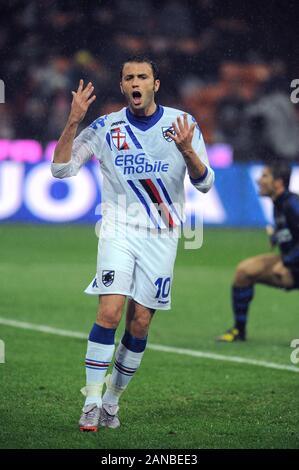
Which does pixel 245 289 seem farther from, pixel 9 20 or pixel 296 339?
pixel 9 20

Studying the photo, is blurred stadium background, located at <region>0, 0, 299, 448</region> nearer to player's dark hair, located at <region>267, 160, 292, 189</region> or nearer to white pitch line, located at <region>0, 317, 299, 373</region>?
white pitch line, located at <region>0, 317, 299, 373</region>

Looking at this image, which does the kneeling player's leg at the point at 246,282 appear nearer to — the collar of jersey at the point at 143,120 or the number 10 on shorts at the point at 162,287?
the number 10 on shorts at the point at 162,287

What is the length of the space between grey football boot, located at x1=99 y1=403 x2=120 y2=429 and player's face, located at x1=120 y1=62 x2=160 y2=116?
164 centimetres

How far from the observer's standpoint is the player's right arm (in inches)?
228

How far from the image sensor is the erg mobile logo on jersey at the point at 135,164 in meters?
5.96

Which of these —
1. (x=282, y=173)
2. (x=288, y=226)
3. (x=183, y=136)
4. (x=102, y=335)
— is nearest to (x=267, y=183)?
(x=282, y=173)

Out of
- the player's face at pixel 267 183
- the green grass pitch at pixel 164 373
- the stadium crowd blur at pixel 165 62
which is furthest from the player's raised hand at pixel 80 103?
the stadium crowd blur at pixel 165 62

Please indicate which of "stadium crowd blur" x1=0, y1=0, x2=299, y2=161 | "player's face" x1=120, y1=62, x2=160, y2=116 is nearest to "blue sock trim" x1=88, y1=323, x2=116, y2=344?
"player's face" x1=120, y1=62, x2=160, y2=116

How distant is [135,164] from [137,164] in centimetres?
1

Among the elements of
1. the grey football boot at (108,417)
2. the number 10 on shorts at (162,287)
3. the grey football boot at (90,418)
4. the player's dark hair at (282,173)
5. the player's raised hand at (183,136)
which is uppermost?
the player's raised hand at (183,136)

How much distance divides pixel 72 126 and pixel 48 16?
15154 mm

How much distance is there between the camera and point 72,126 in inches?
228

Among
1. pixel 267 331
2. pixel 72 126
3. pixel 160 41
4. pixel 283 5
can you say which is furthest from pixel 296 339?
pixel 160 41

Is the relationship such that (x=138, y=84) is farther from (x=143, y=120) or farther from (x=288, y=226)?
(x=288, y=226)
